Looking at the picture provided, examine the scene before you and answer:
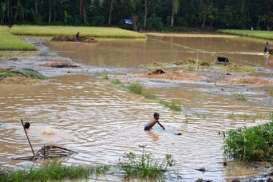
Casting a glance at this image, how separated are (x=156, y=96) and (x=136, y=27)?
4354cm

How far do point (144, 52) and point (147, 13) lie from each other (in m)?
29.8

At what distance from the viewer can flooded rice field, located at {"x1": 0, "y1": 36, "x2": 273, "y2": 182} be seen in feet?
36.6

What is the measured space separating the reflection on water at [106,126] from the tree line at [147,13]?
41057mm

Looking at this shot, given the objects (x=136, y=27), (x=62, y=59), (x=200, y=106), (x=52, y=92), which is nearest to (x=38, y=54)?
(x=62, y=59)

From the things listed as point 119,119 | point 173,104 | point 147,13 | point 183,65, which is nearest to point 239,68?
point 183,65

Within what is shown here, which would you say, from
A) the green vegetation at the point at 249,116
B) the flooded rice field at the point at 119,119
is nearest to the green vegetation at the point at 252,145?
the flooded rice field at the point at 119,119

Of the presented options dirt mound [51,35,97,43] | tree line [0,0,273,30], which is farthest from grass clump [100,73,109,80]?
tree line [0,0,273,30]

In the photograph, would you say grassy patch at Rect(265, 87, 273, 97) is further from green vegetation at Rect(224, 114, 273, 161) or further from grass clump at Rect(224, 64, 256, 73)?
green vegetation at Rect(224, 114, 273, 161)

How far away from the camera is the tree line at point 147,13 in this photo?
60125 mm

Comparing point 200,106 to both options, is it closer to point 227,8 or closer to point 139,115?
point 139,115

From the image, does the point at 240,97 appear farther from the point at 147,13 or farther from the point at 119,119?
the point at 147,13

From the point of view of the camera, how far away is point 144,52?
117 ft

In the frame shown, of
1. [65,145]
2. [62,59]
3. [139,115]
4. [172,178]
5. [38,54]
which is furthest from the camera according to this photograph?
[38,54]

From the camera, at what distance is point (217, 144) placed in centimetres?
1261
